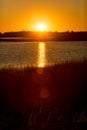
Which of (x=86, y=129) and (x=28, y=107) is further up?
(x=86, y=129)

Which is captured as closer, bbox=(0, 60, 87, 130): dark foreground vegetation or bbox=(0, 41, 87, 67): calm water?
bbox=(0, 60, 87, 130): dark foreground vegetation

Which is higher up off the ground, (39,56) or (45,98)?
(45,98)

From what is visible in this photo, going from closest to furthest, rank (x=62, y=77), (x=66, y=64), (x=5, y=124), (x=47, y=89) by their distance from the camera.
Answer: (x=5, y=124) → (x=47, y=89) → (x=62, y=77) → (x=66, y=64)

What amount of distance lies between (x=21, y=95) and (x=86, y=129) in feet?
19.5

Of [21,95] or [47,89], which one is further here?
[47,89]

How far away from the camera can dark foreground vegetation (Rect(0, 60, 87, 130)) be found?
369 inches

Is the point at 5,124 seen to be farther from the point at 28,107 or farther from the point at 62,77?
the point at 62,77

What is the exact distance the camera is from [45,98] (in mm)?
13164

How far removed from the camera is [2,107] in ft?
39.9

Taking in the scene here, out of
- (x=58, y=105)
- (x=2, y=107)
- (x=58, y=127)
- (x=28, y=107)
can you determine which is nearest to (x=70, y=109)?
(x=58, y=105)

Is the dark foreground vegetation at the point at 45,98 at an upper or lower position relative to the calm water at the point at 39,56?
upper

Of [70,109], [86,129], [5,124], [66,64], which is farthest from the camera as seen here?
[66,64]

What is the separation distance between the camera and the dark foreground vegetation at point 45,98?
369 inches

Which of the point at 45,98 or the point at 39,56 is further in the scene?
the point at 39,56
